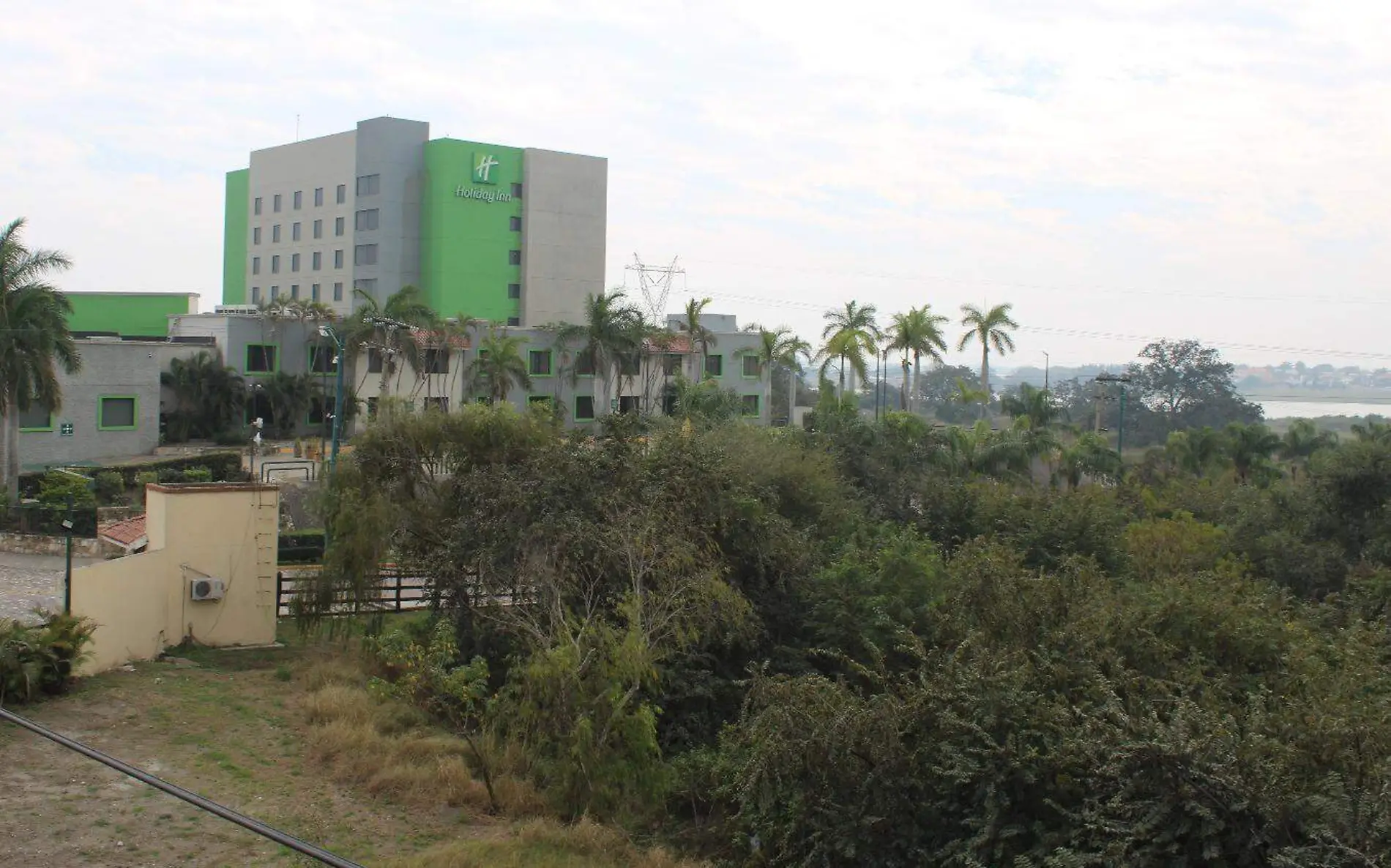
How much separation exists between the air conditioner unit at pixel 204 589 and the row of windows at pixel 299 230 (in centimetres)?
6210

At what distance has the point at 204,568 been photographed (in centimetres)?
2380

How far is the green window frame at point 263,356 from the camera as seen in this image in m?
63.1

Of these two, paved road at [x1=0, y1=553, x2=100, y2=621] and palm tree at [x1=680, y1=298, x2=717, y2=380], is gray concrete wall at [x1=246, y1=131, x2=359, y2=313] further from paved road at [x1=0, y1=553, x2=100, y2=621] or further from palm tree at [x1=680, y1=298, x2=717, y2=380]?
paved road at [x1=0, y1=553, x2=100, y2=621]

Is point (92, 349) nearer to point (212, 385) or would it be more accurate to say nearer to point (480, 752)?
point (212, 385)

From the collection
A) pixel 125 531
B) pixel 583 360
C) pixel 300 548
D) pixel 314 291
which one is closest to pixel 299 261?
pixel 314 291

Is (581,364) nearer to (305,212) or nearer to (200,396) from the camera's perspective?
(200,396)

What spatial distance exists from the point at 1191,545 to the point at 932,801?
19.8m

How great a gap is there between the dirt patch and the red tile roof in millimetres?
8341

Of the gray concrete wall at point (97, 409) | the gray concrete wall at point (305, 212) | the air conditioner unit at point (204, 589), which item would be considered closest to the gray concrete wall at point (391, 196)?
the gray concrete wall at point (305, 212)

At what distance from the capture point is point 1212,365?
110250 millimetres

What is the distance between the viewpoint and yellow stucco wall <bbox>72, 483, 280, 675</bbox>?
2236 centimetres

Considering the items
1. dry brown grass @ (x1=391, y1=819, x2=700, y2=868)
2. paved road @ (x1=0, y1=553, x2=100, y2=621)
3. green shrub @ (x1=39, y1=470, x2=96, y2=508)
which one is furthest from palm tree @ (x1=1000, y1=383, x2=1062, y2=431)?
dry brown grass @ (x1=391, y1=819, x2=700, y2=868)

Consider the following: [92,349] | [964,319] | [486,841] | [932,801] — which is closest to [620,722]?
[486,841]

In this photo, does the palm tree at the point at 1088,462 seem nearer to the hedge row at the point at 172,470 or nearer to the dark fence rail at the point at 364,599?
the dark fence rail at the point at 364,599
